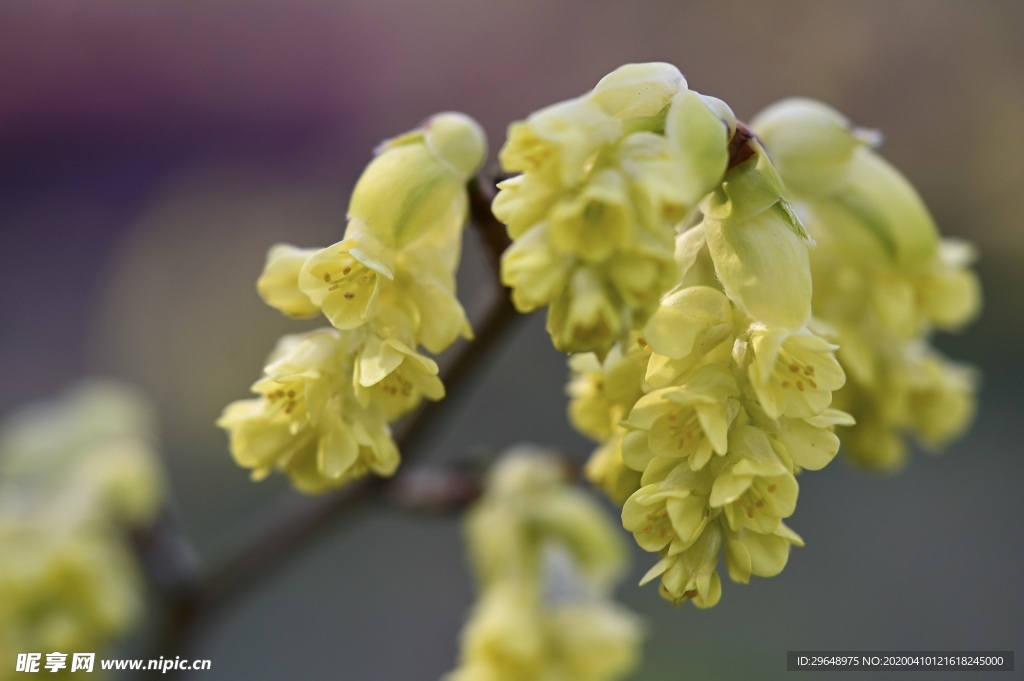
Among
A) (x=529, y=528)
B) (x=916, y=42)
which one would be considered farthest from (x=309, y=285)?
(x=916, y=42)

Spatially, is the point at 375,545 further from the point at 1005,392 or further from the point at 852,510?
the point at 1005,392

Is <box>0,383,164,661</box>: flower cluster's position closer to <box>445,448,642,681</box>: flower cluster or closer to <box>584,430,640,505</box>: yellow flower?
<box>445,448,642,681</box>: flower cluster

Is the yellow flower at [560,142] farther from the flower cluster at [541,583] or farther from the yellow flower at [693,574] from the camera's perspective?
the flower cluster at [541,583]

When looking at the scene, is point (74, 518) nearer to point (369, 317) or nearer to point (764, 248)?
point (369, 317)

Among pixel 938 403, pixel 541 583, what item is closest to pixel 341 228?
pixel 541 583

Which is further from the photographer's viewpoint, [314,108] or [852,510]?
[314,108]

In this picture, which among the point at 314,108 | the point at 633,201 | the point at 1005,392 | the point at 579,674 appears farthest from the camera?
the point at 314,108
